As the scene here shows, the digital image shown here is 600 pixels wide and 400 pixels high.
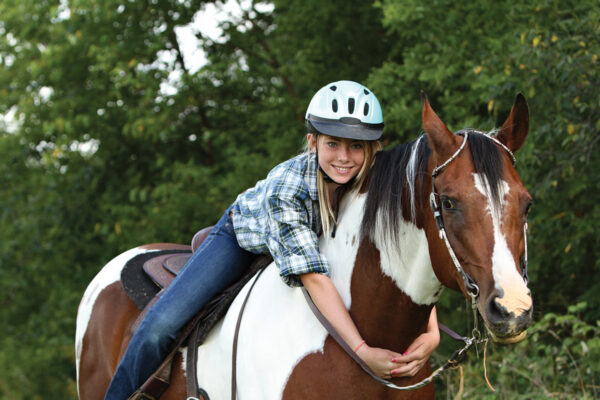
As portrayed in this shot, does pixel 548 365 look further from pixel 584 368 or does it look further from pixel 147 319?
pixel 147 319

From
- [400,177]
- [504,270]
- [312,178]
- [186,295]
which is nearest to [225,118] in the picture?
[186,295]

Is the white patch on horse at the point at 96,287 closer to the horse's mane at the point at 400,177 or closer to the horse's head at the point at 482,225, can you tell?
the horse's mane at the point at 400,177

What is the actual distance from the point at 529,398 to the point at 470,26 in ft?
12.7

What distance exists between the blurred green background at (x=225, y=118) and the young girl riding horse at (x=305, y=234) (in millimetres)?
2949

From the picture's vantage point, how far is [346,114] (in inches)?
104

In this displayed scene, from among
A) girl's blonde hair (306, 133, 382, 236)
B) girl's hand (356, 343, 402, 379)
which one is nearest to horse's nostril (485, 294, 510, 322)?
girl's hand (356, 343, 402, 379)

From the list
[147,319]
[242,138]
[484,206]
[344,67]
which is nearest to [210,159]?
[242,138]

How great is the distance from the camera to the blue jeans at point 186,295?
9.87 ft

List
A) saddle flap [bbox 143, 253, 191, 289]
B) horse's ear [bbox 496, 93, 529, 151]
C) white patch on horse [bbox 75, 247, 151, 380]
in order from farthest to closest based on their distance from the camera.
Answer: white patch on horse [bbox 75, 247, 151, 380], saddle flap [bbox 143, 253, 191, 289], horse's ear [bbox 496, 93, 529, 151]

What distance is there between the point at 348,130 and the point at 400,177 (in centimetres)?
33

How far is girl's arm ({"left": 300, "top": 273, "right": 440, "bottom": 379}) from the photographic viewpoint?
2375 millimetres

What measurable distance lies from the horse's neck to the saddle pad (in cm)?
155

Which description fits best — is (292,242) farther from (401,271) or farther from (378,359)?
(378,359)

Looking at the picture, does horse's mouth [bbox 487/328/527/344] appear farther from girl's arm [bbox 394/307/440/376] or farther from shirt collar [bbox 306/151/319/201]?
shirt collar [bbox 306/151/319/201]
